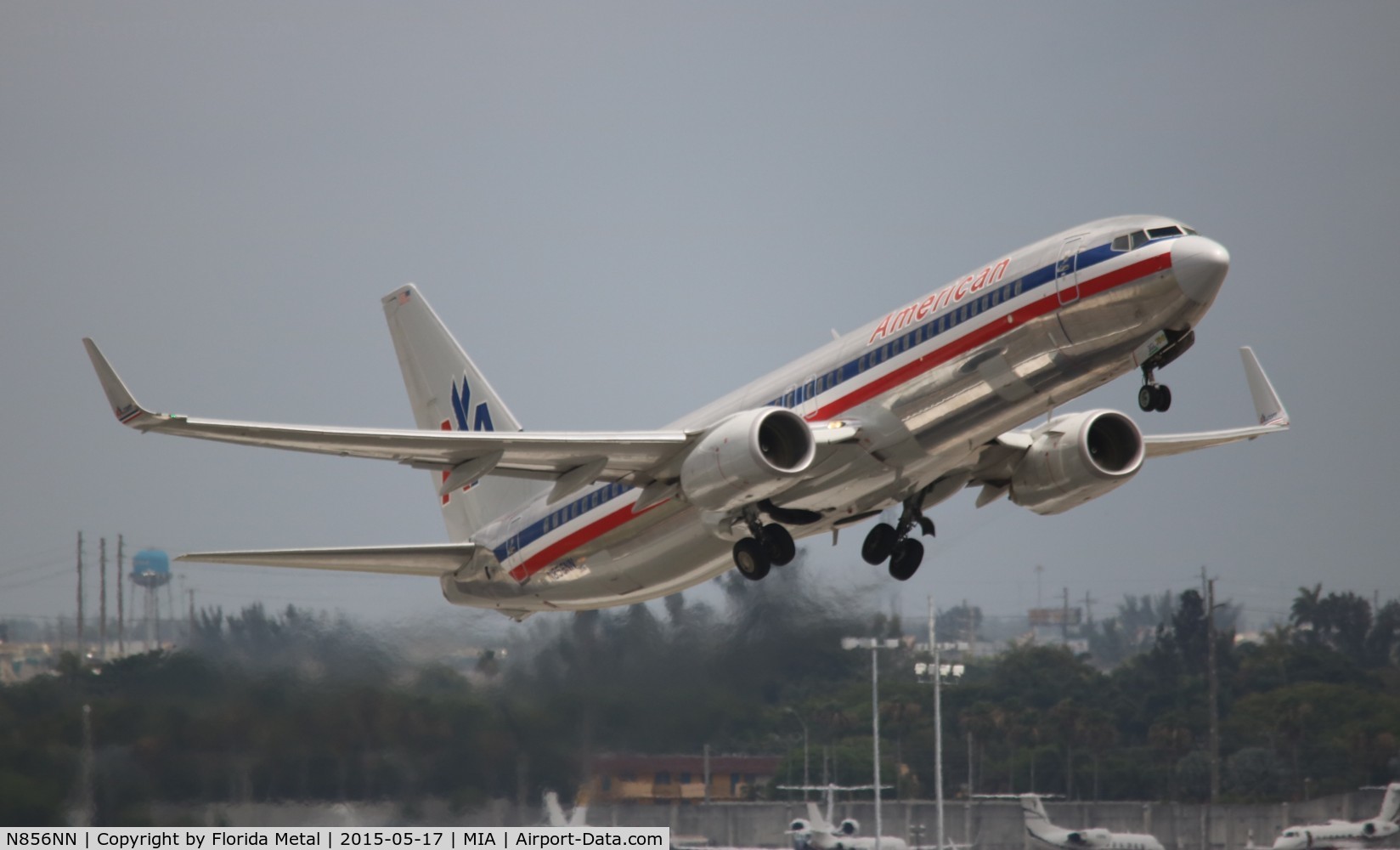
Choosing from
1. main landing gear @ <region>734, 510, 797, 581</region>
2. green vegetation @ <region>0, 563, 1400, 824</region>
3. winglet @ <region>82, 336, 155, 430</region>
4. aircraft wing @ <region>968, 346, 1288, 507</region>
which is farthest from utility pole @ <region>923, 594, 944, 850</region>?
winglet @ <region>82, 336, 155, 430</region>

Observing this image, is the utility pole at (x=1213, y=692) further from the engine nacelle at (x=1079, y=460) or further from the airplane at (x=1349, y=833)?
the engine nacelle at (x=1079, y=460)

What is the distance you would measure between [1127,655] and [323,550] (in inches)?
1009

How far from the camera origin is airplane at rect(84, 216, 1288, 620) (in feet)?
63.8

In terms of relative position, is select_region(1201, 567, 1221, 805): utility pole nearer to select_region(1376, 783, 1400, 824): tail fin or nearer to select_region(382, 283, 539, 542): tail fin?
select_region(1376, 783, 1400, 824): tail fin

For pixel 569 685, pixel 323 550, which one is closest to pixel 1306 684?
pixel 569 685

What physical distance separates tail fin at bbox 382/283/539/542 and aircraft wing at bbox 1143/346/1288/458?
9.93m

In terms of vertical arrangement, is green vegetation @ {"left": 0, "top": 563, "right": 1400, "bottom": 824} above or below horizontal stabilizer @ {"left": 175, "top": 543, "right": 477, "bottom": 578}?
below

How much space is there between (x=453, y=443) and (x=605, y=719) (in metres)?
9.87

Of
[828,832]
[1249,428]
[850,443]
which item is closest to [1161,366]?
[850,443]

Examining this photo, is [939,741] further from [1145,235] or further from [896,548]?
[1145,235]

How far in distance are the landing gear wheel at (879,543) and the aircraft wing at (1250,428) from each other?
468cm

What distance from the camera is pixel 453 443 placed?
20828mm

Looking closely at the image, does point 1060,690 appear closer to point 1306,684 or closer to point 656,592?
point 1306,684

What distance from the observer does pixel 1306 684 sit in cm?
3894
